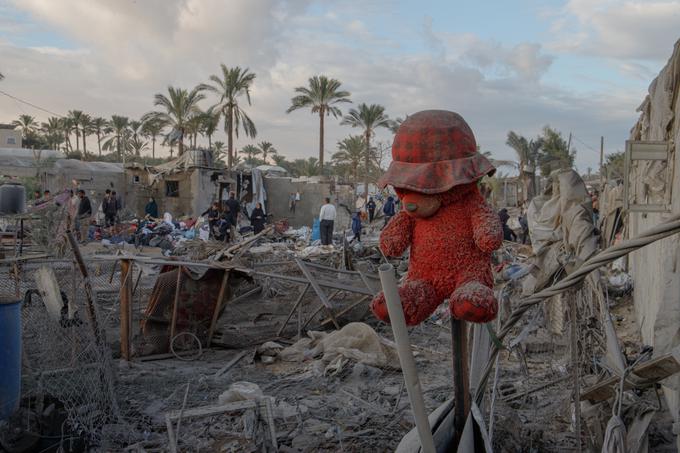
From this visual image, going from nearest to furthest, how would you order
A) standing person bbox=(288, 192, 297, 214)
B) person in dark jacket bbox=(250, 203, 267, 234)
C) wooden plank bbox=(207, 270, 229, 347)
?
1. wooden plank bbox=(207, 270, 229, 347)
2. person in dark jacket bbox=(250, 203, 267, 234)
3. standing person bbox=(288, 192, 297, 214)

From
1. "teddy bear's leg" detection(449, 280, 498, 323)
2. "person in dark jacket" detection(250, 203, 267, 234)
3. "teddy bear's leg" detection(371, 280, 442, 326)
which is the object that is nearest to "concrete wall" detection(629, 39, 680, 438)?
"teddy bear's leg" detection(449, 280, 498, 323)

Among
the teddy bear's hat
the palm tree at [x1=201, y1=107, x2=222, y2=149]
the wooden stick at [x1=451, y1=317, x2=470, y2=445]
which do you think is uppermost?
the palm tree at [x1=201, y1=107, x2=222, y2=149]

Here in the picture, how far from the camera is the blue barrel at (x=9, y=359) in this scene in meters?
4.43

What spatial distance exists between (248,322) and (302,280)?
1.89m

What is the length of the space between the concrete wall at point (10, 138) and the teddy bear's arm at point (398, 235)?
170ft

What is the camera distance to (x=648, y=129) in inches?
329

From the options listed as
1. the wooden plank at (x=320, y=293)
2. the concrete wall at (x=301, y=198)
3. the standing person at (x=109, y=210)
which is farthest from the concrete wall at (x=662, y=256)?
the concrete wall at (x=301, y=198)

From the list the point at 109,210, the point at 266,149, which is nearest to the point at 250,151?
the point at 266,149

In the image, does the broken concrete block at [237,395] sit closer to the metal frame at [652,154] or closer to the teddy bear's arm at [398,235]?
the teddy bear's arm at [398,235]

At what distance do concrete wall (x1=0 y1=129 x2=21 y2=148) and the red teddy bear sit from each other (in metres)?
52.0

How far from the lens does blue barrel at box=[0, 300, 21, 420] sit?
175 inches

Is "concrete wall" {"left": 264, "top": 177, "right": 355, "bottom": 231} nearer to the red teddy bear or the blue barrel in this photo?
the blue barrel

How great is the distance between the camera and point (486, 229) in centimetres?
310

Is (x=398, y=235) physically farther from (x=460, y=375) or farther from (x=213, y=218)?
(x=213, y=218)
